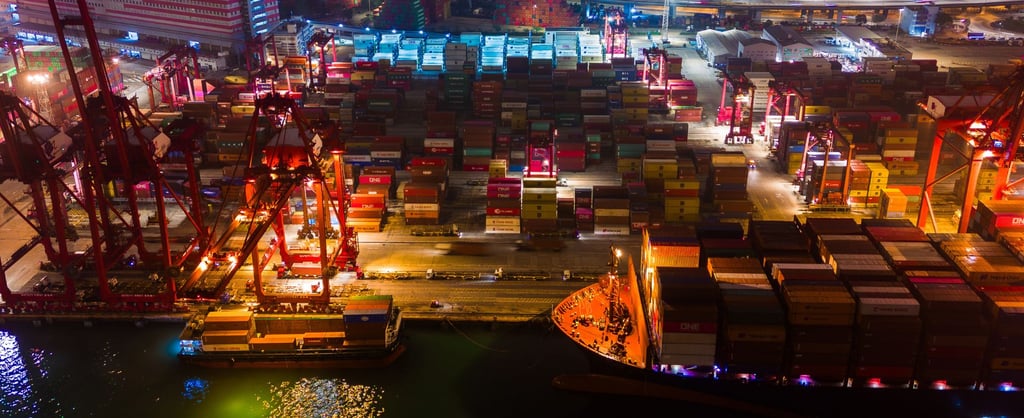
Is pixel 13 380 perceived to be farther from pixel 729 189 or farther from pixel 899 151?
pixel 899 151

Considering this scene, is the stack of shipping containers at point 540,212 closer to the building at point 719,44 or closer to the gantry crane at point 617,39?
the building at point 719,44

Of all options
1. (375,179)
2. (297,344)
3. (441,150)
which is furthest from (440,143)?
(297,344)

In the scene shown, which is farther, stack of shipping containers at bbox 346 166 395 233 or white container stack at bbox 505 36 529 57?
white container stack at bbox 505 36 529 57

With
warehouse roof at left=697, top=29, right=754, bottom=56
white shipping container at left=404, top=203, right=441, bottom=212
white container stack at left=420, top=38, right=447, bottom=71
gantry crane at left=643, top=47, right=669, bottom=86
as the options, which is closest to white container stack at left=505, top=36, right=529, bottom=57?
white container stack at left=420, top=38, right=447, bottom=71

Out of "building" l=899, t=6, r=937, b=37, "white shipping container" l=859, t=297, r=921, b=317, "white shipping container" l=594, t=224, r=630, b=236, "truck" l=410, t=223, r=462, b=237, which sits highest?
"building" l=899, t=6, r=937, b=37

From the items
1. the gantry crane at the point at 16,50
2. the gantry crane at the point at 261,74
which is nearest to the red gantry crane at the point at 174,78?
the gantry crane at the point at 261,74

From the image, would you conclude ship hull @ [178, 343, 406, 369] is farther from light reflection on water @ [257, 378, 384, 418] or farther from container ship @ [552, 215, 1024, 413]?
container ship @ [552, 215, 1024, 413]
